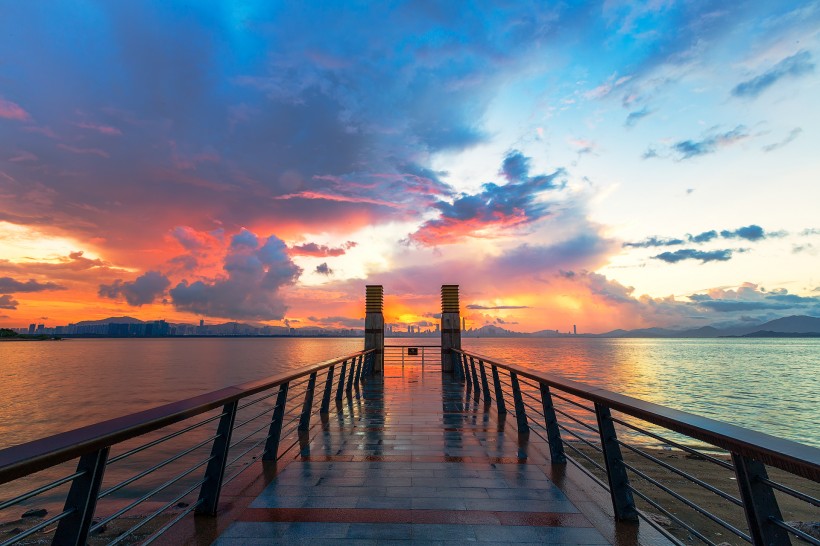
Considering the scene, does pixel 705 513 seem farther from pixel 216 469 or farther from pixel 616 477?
pixel 216 469

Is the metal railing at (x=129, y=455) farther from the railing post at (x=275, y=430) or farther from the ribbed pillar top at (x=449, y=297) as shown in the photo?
the ribbed pillar top at (x=449, y=297)

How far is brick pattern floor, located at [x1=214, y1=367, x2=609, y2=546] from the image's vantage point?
313 centimetres

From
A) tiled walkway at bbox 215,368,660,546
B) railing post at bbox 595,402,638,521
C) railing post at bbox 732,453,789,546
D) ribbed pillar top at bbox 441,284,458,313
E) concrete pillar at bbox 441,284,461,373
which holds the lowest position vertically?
tiled walkway at bbox 215,368,660,546

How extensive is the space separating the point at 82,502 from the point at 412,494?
2.63m

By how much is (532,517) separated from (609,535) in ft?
1.90

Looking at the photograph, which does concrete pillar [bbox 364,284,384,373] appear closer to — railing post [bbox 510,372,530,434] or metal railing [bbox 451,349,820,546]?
metal railing [bbox 451,349,820,546]

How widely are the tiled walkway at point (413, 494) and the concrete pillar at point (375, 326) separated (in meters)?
8.29

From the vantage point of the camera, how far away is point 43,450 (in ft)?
5.86

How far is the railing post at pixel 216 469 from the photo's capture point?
11.3 feet

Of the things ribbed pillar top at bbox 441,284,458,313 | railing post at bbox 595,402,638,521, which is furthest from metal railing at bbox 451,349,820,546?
ribbed pillar top at bbox 441,284,458,313

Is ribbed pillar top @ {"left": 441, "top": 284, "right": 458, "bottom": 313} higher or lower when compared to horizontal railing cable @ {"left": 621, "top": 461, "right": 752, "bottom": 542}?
higher

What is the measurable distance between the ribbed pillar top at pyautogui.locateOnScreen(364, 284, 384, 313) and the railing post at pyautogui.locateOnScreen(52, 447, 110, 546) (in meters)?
13.3

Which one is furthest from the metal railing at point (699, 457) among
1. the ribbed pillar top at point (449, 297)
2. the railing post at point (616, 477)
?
the ribbed pillar top at point (449, 297)

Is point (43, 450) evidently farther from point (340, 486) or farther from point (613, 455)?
point (613, 455)
